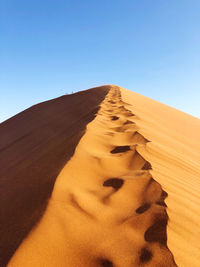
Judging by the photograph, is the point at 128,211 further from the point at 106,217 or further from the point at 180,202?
the point at 180,202

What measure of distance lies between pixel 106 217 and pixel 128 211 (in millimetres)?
162

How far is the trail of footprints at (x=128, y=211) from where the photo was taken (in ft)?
3.71

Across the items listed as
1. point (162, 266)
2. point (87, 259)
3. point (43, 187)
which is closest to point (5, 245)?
point (87, 259)

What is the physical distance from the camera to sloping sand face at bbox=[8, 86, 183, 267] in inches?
44.1

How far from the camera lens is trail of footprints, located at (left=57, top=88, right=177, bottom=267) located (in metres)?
1.13

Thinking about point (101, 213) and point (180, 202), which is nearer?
point (101, 213)

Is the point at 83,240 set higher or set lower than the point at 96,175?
higher

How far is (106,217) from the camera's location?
147 cm

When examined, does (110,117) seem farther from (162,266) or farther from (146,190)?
(162,266)

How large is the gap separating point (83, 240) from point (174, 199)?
761 millimetres

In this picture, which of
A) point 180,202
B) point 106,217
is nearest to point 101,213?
point 106,217

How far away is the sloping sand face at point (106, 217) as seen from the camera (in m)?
1.12

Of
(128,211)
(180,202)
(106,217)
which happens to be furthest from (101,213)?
(180,202)

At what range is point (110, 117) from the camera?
4742 mm
